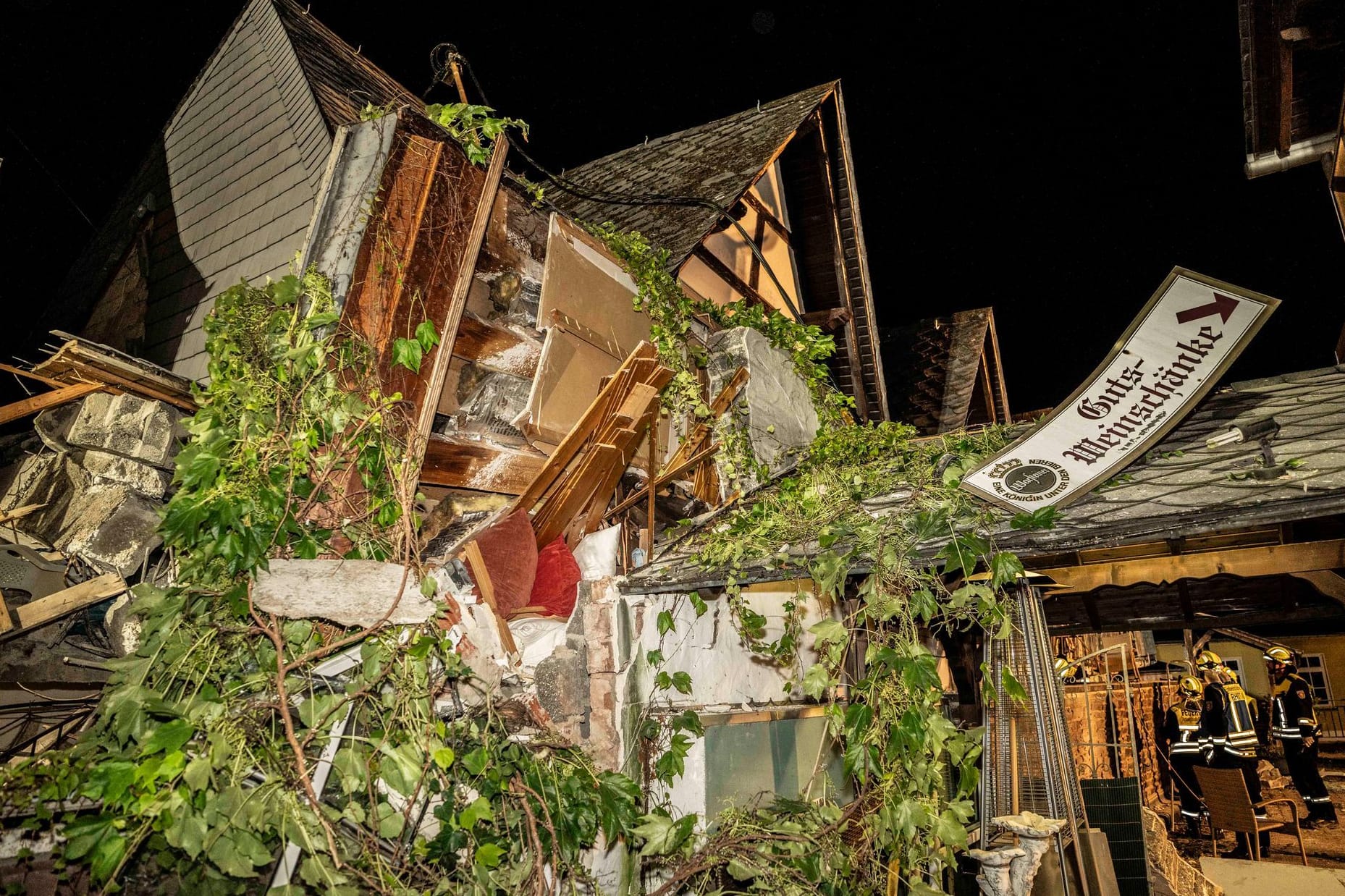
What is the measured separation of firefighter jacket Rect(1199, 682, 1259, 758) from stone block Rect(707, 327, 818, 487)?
8.74m

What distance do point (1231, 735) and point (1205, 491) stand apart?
32.6 ft

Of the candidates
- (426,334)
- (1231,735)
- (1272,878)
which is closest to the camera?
(426,334)

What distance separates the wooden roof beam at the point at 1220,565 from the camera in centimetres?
532

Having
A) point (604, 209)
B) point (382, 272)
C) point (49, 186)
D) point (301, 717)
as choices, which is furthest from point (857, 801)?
point (49, 186)

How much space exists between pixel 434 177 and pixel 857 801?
4.49 meters

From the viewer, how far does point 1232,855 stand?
1073 centimetres

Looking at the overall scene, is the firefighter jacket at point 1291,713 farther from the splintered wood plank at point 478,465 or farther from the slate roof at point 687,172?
the splintered wood plank at point 478,465

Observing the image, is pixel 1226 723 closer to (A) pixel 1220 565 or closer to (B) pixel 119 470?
(A) pixel 1220 565

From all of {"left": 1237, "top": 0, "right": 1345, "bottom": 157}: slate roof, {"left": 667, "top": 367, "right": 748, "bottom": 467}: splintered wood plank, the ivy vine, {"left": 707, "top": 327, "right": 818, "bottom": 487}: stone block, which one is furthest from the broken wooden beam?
{"left": 1237, "top": 0, "right": 1345, "bottom": 157}: slate roof

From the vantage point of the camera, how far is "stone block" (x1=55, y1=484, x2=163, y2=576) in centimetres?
446

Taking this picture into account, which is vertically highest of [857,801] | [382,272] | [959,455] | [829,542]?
[382,272]

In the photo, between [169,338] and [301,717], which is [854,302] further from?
[301,717]

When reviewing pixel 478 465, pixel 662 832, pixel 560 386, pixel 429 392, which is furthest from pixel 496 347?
pixel 662 832

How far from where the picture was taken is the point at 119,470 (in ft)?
15.1
